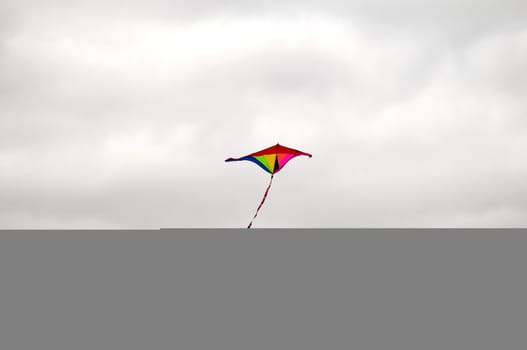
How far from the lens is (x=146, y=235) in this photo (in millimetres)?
22094

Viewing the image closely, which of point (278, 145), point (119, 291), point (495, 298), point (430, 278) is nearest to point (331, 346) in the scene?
point (430, 278)

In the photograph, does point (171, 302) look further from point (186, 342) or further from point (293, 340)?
point (293, 340)

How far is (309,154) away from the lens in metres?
26.5

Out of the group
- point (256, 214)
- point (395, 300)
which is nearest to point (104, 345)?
point (256, 214)

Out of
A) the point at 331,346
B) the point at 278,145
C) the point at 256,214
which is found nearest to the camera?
the point at 331,346

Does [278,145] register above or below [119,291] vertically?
above

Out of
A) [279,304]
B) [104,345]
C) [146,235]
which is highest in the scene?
[146,235]

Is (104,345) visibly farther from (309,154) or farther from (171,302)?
(309,154)

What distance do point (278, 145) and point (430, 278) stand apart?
740cm

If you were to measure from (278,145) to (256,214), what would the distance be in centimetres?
285

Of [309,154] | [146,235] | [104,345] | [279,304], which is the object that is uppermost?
[309,154]

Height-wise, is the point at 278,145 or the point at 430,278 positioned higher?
the point at 278,145

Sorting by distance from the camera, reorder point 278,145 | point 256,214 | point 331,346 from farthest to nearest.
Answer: point 278,145 → point 256,214 → point 331,346

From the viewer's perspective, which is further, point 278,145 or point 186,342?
point 278,145
